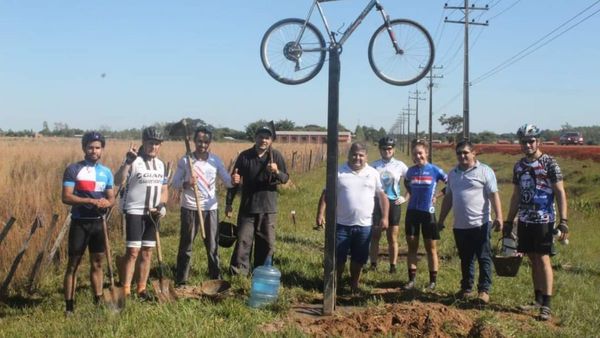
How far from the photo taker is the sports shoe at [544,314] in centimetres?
575

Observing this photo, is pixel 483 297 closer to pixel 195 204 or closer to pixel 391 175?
pixel 391 175

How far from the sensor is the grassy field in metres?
5.07

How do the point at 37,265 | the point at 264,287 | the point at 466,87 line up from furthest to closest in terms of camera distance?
1. the point at 466,87
2. the point at 37,265
3. the point at 264,287

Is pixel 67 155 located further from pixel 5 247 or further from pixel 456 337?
pixel 456 337

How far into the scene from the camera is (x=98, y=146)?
18.4 feet

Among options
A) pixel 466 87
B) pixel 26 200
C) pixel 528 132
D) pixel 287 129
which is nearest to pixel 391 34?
pixel 528 132

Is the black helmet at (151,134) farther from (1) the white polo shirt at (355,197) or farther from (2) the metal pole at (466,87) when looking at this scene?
(2) the metal pole at (466,87)

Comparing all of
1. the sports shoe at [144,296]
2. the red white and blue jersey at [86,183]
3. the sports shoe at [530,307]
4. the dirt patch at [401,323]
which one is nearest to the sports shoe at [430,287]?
the sports shoe at [530,307]

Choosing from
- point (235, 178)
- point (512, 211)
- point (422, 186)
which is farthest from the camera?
point (422, 186)

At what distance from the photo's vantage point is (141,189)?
5.93m

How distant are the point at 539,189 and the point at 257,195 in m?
3.08

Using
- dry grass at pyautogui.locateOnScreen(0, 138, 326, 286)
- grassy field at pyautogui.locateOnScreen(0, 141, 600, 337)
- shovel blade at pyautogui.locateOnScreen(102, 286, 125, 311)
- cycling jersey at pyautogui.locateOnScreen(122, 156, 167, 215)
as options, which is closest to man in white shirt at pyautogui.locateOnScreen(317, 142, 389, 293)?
grassy field at pyautogui.locateOnScreen(0, 141, 600, 337)

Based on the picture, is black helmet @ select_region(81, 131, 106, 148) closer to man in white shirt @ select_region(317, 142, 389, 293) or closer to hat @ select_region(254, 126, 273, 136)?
hat @ select_region(254, 126, 273, 136)

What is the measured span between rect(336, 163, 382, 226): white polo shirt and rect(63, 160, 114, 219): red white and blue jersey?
8.14 feet
